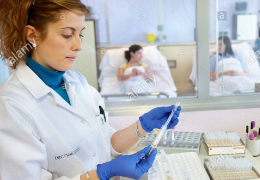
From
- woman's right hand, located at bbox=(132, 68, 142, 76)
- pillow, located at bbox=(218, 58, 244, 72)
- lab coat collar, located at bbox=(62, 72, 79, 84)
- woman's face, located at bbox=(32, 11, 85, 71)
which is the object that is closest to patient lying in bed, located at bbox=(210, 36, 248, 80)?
pillow, located at bbox=(218, 58, 244, 72)

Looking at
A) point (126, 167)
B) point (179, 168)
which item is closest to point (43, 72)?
point (126, 167)

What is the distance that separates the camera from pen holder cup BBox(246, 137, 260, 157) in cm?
131

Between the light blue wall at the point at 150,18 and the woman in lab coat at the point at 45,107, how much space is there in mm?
979

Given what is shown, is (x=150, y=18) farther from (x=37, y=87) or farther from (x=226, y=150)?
(x=37, y=87)

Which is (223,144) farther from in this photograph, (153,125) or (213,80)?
(213,80)

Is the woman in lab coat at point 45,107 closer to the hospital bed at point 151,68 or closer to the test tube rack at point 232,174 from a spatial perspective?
the test tube rack at point 232,174

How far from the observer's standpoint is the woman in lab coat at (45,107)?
90 cm

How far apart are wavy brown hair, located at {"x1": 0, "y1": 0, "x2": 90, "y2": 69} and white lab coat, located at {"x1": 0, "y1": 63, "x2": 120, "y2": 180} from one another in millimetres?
96

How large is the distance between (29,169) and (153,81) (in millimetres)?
1871

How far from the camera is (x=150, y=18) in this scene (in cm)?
253

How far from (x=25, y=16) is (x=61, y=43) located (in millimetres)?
155

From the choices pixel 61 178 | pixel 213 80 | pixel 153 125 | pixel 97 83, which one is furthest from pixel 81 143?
pixel 213 80

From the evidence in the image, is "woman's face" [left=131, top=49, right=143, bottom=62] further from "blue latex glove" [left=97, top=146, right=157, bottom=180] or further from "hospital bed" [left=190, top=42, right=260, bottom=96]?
"blue latex glove" [left=97, top=146, right=157, bottom=180]

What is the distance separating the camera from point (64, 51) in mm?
987
